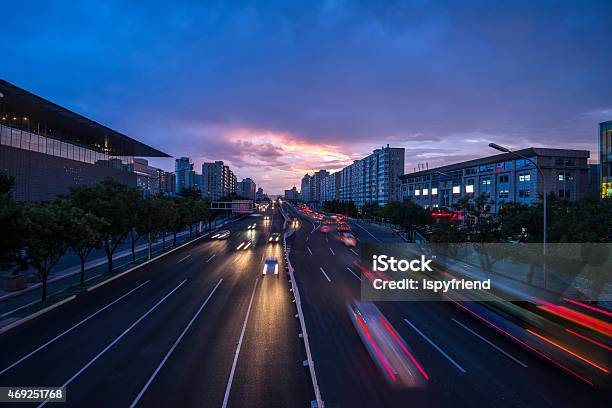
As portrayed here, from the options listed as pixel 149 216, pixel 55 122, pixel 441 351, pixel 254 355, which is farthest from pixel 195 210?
pixel 441 351

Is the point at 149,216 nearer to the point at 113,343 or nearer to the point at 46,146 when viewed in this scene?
the point at 113,343

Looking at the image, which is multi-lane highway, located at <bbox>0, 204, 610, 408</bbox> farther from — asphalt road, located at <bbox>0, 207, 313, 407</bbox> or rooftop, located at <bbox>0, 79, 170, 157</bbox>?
rooftop, located at <bbox>0, 79, 170, 157</bbox>

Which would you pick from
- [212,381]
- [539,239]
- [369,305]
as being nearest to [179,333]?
[212,381]

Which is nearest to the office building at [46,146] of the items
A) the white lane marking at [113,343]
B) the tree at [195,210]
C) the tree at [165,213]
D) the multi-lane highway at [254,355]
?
the tree at [165,213]

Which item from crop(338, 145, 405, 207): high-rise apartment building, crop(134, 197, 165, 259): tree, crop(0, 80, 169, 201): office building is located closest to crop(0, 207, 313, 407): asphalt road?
crop(134, 197, 165, 259): tree

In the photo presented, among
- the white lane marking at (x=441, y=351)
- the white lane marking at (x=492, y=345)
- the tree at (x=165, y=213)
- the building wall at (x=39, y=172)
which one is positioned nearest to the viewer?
the white lane marking at (x=441, y=351)

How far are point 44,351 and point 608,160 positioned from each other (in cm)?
6756

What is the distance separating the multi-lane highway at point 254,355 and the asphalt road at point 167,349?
57 millimetres

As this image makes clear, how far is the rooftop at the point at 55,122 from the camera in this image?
35.4 metres

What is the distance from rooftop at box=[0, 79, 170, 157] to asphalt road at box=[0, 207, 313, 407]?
27.5 metres

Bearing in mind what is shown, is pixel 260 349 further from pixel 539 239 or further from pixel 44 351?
pixel 539 239

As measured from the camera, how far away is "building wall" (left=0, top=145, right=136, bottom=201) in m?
35.7

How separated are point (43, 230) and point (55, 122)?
34958 mm

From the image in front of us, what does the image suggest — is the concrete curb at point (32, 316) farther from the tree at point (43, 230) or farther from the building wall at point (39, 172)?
the building wall at point (39, 172)
